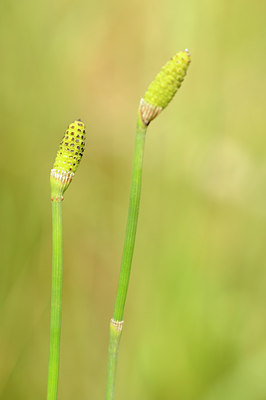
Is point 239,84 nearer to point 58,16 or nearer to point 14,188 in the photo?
point 58,16

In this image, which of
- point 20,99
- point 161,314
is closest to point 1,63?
point 20,99

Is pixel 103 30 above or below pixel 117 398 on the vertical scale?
above

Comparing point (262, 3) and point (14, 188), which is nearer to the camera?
point (14, 188)

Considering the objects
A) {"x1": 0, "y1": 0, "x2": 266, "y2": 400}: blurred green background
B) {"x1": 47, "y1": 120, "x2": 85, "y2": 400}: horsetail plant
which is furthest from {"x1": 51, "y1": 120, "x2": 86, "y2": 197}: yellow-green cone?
{"x1": 0, "y1": 0, "x2": 266, "y2": 400}: blurred green background

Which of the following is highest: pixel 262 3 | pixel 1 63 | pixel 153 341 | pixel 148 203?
pixel 262 3

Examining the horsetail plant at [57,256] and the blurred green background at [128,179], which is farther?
the blurred green background at [128,179]

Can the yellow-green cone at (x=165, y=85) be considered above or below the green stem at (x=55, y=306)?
above

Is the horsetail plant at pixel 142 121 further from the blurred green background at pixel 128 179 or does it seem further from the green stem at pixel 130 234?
the blurred green background at pixel 128 179

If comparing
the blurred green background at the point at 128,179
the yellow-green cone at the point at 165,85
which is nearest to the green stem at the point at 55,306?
the yellow-green cone at the point at 165,85
